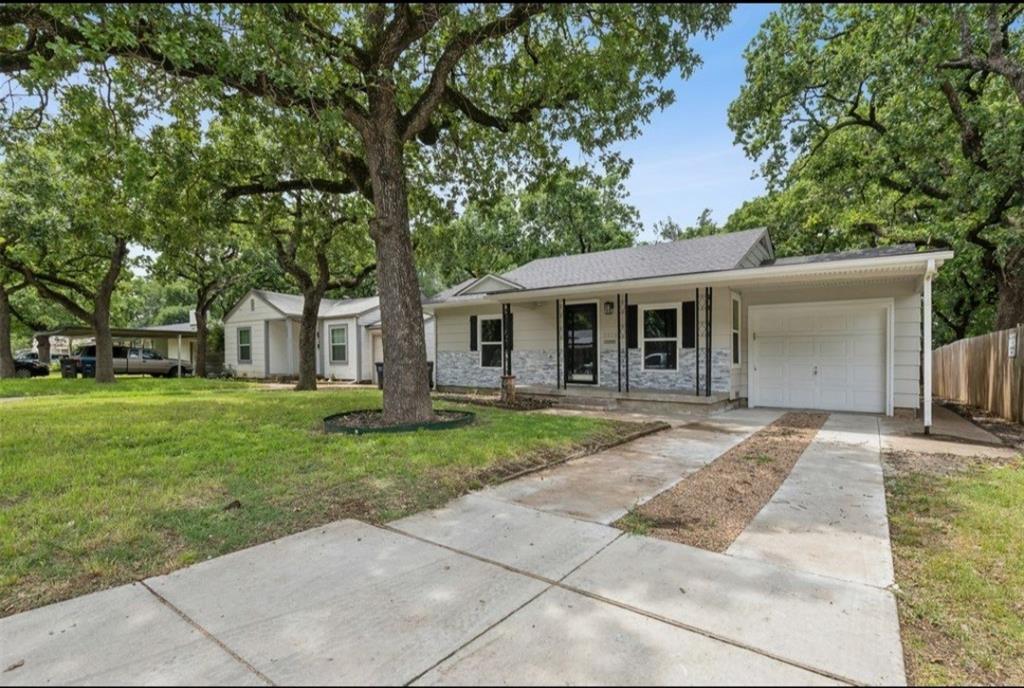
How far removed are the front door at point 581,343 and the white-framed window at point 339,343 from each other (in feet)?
35.0

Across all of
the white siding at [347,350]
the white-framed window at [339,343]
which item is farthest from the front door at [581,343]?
the white-framed window at [339,343]

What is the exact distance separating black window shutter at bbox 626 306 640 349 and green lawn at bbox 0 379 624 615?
Result: 3866mm

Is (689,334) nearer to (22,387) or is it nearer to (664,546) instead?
(664,546)

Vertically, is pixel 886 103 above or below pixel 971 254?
above

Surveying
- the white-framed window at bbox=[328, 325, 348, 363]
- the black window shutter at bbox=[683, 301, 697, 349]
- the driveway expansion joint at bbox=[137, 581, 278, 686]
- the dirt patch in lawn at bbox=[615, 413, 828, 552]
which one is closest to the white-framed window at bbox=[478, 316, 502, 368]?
the black window shutter at bbox=[683, 301, 697, 349]

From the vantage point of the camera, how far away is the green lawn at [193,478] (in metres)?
3.01

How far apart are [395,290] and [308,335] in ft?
26.5

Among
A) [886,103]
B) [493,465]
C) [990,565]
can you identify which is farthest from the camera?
[886,103]

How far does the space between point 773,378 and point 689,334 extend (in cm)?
220

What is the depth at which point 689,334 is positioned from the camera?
34.9 ft

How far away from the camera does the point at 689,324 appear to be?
1063 centimetres

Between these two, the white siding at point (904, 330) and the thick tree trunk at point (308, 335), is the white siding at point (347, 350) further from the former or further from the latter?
the white siding at point (904, 330)

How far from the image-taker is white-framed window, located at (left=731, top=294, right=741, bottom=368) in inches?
412

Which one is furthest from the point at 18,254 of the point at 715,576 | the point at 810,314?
the point at 810,314
